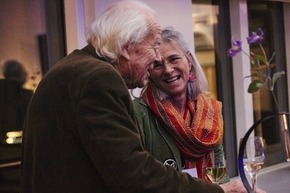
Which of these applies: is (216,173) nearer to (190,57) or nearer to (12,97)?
(190,57)

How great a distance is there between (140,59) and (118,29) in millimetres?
118

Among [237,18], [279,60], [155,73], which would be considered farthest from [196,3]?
[155,73]

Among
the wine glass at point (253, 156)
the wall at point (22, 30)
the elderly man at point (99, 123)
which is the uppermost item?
the wall at point (22, 30)

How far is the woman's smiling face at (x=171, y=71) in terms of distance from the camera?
211 centimetres

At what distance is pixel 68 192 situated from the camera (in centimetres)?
135

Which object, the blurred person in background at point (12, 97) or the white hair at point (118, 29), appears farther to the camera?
the blurred person in background at point (12, 97)

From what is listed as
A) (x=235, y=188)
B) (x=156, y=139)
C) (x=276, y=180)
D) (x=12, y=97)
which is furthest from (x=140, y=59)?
(x=276, y=180)

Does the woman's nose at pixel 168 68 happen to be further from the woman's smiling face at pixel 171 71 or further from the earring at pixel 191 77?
the earring at pixel 191 77

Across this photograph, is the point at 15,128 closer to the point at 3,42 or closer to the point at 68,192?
the point at 3,42

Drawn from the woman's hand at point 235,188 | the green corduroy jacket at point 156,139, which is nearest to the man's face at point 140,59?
the woman's hand at point 235,188

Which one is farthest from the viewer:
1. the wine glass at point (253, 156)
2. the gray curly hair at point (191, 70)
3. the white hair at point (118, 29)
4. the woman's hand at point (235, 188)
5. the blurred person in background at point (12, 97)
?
the blurred person in background at point (12, 97)

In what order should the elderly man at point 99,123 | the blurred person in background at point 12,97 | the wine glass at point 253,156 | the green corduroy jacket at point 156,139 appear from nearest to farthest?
the elderly man at point 99,123 → the wine glass at point 253,156 → the green corduroy jacket at point 156,139 → the blurred person in background at point 12,97

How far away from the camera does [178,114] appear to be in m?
2.16

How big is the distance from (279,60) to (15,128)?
3.11 m
